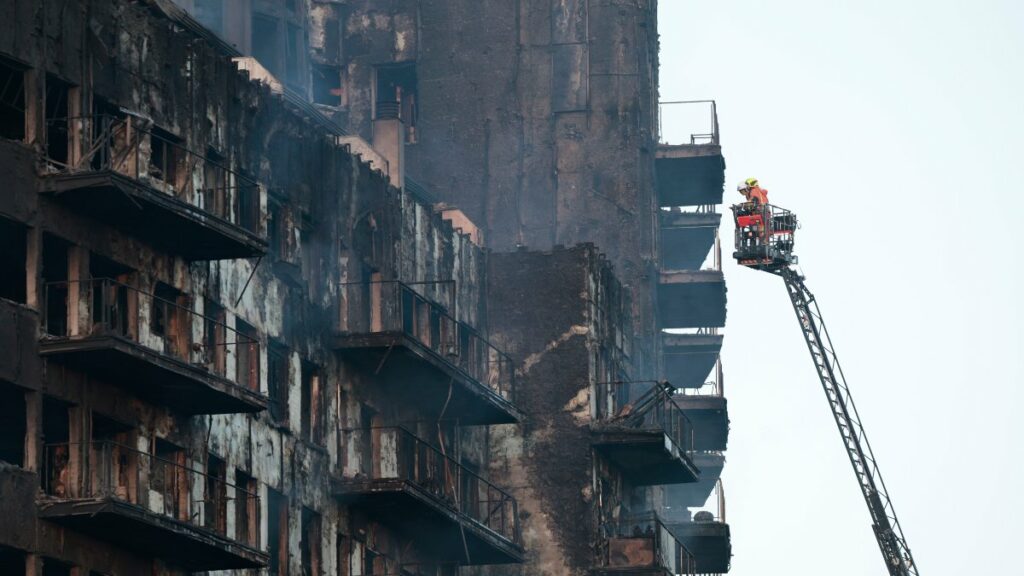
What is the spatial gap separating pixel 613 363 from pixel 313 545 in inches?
662

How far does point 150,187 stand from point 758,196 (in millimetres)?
39888

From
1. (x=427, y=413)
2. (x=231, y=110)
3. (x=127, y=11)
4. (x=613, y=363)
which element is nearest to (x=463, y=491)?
(x=427, y=413)

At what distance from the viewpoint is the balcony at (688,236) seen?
7781 centimetres

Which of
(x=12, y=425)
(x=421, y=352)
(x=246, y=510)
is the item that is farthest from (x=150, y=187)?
(x=421, y=352)

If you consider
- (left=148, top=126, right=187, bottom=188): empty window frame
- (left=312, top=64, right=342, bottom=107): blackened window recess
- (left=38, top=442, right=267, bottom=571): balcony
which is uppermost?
(left=312, top=64, right=342, bottom=107): blackened window recess

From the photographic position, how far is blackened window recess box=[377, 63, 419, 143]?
236 ft

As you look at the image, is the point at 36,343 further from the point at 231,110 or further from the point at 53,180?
the point at 231,110

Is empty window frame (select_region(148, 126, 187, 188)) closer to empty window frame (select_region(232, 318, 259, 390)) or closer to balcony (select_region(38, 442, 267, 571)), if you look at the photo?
empty window frame (select_region(232, 318, 259, 390))

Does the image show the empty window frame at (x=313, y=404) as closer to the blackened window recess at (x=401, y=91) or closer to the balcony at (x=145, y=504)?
the balcony at (x=145, y=504)

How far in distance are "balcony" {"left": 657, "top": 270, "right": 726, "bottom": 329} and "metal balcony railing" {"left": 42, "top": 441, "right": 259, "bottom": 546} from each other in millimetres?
32598

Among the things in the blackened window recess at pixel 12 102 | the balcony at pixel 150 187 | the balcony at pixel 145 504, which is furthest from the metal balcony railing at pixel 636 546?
the blackened window recess at pixel 12 102

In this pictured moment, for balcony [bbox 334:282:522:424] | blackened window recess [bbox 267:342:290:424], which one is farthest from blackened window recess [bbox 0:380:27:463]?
balcony [bbox 334:282:522:424]

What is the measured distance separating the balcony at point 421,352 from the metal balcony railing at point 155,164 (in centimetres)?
477

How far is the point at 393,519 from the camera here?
161 ft
